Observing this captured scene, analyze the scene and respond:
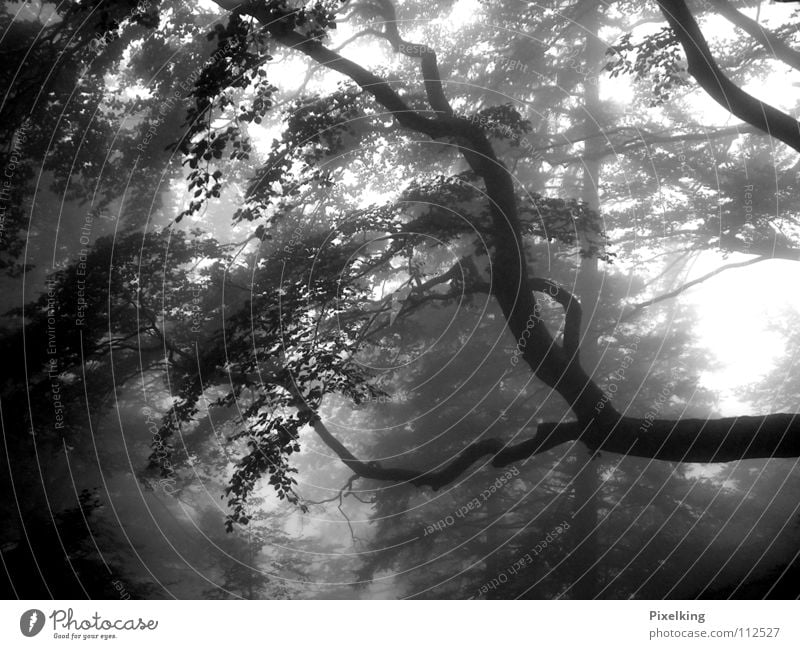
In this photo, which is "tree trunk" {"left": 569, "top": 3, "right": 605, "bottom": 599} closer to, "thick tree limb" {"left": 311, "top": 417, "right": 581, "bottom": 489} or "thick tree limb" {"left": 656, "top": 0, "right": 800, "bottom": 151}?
"thick tree limb" {"left": 311, "top": 417, "right": 581, "bottom": 489}

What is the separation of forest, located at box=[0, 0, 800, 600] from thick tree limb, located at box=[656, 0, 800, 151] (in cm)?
2

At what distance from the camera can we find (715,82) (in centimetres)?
401

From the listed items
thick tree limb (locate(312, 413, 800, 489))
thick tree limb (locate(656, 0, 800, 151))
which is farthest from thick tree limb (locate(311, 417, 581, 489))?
thick tree limb (locate(656, 0, 800, 151))

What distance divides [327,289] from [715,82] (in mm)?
3532

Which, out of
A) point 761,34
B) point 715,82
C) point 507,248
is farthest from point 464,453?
point 761,34

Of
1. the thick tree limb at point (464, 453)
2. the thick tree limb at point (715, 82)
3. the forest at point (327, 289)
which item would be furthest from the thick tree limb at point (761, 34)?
the thick tree limb at point (464, 453)

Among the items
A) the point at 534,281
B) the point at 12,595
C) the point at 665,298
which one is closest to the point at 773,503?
the point at 665,298

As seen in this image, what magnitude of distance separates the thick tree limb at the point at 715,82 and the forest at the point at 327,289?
0.06ft

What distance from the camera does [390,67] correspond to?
471 cm

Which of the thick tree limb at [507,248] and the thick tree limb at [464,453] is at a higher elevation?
the thick tree limb at [507,248]

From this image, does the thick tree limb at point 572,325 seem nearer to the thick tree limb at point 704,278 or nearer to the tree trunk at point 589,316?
the tree trunk at point 589,316

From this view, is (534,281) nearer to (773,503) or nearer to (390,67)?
(390,67)

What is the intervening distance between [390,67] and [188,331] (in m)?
3.03

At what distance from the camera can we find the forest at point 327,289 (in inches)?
154
